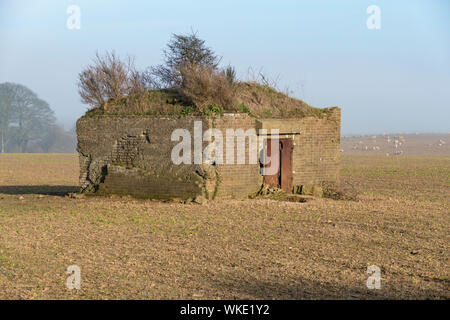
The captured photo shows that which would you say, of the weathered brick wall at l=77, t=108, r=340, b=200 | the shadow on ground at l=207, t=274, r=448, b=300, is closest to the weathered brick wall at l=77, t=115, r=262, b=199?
the weathered brick wall at l=77, t=108, r=340, b=200

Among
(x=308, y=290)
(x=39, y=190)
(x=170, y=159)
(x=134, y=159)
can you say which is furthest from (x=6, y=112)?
(x=308, y=290)

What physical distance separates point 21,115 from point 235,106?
231ft

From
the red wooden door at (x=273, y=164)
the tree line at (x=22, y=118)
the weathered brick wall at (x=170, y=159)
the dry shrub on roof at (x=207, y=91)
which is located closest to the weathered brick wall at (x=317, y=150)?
the weathered brick wall at (x=170, y=159)

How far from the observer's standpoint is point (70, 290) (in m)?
7.04

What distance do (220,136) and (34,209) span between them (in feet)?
18.4

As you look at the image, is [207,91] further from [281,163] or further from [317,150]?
[317,150]

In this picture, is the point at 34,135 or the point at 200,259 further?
the point at 34,135

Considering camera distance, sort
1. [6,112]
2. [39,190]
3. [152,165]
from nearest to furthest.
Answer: [152,165], [39,190], [6,112]

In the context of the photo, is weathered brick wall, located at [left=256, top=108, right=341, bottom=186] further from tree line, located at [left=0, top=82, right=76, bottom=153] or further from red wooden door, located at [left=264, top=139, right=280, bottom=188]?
tree line, located at [left=0, top=82, right=76, bottom=153]

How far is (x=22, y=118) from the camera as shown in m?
78.3

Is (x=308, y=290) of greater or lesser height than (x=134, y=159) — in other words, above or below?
below

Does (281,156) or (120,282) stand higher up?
(281,156)
